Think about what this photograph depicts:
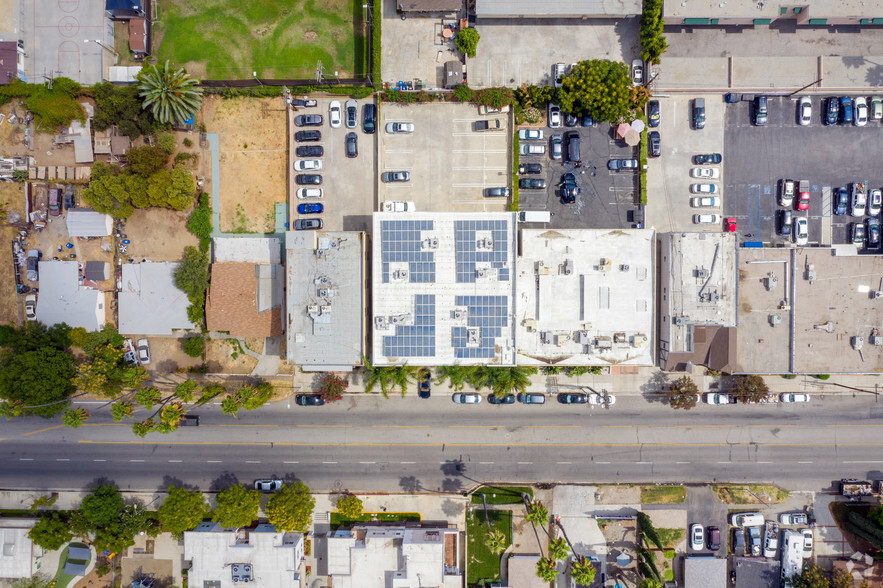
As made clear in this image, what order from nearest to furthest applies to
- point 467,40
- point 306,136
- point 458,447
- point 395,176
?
point 467,40 < point 395,176 < point 306,136 < point 458,447

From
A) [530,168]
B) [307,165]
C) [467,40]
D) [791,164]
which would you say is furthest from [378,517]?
[791,164]

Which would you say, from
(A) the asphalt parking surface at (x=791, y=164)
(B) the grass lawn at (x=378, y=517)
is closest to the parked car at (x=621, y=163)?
(A) the asphalt parking surface at (x=791, y=164)

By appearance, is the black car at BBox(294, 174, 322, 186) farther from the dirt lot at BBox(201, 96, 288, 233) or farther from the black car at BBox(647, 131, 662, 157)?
the black car at BBox(647, 131, 662, 157)

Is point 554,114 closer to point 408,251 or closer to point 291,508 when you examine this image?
point 408,251

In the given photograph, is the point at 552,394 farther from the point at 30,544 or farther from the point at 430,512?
the point at 30,544

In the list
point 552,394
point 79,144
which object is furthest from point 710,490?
point 79,144

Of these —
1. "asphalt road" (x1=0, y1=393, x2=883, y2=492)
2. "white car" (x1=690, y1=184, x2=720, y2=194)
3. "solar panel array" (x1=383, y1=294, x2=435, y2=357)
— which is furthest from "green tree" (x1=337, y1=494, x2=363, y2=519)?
"white car" (x1=690, y1=184, x2=720, y2=194)
